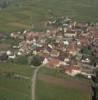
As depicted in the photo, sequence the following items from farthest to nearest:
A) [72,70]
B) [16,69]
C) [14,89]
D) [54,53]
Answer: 1. [54,53]
2. [16,69]
3. [72,70]
4. [14,89]

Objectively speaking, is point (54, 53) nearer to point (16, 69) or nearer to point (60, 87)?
point (16, 69)

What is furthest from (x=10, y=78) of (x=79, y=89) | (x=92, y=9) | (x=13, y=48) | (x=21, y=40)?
(x=92, y=9)

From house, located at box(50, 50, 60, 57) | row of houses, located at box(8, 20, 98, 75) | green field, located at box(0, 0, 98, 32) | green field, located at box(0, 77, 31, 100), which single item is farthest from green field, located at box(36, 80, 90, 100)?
green field, located at box(0, 0, 98, 32)

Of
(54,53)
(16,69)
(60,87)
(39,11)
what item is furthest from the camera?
(39,11)

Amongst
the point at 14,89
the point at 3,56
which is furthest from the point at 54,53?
the point at 14,89

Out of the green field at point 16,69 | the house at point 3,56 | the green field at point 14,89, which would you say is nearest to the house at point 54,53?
the green field at point 16,69

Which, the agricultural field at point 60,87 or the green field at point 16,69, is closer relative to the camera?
the agricultural field at point 60,87

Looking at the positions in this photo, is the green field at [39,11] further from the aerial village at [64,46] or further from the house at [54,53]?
the house at [54,53]

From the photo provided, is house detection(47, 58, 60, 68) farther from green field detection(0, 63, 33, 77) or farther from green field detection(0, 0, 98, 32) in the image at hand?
green field detection(0, 0, 98, 32)
